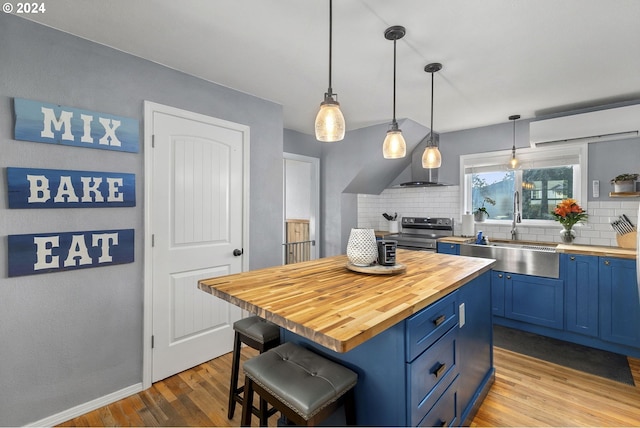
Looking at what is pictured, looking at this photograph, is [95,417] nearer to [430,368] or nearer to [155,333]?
[155,333]

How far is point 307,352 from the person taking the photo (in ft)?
4.70

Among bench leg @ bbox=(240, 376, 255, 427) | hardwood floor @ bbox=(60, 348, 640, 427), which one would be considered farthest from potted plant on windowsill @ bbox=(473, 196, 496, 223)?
bench leg @ bbox=(240, 376, 255, 427)

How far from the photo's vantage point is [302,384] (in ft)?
3.90

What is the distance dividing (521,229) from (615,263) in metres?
1.11

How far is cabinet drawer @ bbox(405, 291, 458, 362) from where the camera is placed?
1195 millimetres

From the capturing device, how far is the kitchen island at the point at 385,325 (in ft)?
3.41

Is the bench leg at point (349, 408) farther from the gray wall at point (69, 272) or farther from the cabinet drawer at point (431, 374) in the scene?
the gray wall at point (69, 272)

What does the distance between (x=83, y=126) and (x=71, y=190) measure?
44 centimetres

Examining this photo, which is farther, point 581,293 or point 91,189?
point 581,293

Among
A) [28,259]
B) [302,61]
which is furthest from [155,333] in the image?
[302,61]

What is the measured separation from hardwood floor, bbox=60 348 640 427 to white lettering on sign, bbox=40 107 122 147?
1859 millimetres

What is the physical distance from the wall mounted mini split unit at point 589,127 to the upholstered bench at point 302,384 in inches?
144

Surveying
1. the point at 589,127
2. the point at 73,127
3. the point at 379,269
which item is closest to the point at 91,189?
the point at 73,127

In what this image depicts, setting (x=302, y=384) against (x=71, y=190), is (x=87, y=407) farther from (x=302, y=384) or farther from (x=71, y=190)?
(x=302, y=384)
